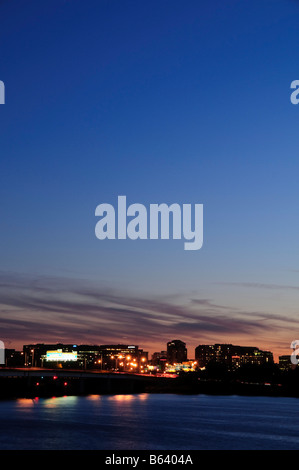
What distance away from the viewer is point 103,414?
11462 cm

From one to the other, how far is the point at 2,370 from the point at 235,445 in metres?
121

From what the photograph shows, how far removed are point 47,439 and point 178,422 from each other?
32.2m

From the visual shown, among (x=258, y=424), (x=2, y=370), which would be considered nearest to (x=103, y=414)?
(x=258, y=424)

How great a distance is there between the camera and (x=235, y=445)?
7581 cm
